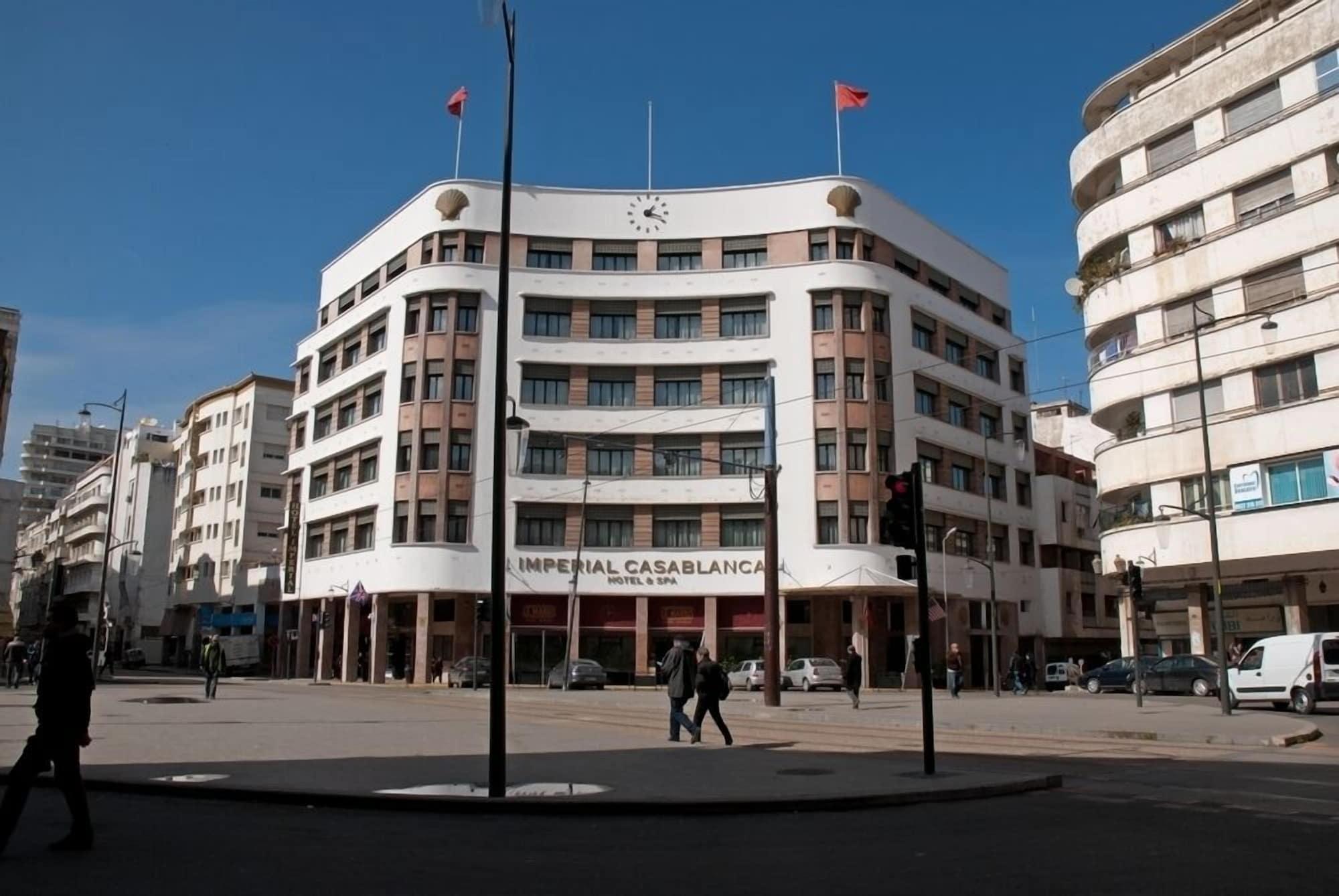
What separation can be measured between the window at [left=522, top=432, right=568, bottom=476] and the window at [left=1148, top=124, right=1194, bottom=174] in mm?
27625

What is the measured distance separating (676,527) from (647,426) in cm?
501

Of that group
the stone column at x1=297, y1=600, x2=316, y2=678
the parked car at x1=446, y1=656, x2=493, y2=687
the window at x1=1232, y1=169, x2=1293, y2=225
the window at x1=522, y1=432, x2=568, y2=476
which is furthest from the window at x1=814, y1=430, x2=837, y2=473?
the stone column at x1=297, y1=600, x2=316, y2=678

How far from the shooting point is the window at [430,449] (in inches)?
2000

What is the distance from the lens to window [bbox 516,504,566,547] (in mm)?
51031

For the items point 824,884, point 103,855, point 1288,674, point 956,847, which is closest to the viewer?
point 824,884

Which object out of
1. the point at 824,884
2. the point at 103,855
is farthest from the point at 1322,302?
the point at 103,855

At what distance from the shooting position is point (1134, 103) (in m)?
42.2

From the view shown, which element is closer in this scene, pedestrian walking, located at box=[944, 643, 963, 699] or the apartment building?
pedestrian walking, located at box=[944, 643, 963, 699]

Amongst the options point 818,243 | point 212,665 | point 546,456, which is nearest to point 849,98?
point 818,243

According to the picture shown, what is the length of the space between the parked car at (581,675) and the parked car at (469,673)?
290 centimetres

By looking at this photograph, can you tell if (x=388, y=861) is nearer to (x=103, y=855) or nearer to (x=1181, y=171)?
(x=103, y=855)

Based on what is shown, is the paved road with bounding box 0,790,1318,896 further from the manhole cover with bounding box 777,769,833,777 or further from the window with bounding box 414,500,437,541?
the window with bounding box 414,500,437,541

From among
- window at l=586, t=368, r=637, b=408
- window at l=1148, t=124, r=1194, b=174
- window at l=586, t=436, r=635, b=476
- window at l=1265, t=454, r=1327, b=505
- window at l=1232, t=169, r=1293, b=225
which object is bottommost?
window at l=1265, t=454, r=1327, b=505

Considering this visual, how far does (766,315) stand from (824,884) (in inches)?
1833
